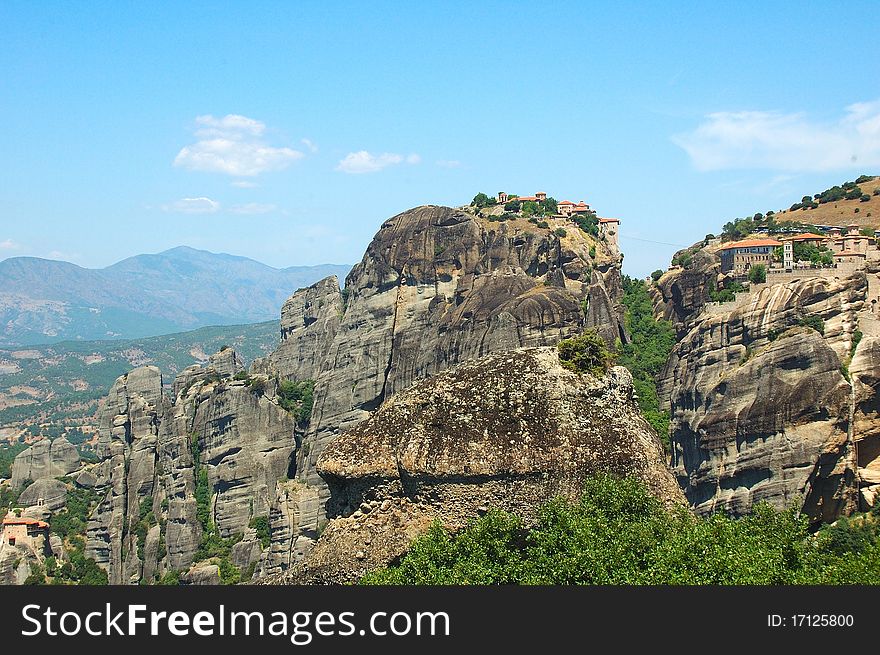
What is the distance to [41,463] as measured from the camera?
295ft

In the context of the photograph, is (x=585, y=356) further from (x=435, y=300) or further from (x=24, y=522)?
(x=24, y=522)

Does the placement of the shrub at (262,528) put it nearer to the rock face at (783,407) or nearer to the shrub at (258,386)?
the shrub at (258,386)

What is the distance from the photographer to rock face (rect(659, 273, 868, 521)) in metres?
48.6

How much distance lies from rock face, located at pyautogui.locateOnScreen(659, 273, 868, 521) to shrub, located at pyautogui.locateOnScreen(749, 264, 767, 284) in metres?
5.96

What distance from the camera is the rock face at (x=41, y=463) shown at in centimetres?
8956

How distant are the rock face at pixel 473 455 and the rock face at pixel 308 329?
248 ft

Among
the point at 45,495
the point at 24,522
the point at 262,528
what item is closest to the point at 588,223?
the point at 262,528

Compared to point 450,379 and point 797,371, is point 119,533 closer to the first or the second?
point 797,371

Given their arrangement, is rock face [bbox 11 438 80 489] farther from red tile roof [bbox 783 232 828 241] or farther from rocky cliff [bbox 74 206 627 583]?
red tile roof [bbox 783 232 828 241]

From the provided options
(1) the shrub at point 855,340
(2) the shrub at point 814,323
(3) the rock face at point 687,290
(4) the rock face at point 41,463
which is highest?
(3) the rock face at point 687,290

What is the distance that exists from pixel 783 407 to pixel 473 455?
3710cm

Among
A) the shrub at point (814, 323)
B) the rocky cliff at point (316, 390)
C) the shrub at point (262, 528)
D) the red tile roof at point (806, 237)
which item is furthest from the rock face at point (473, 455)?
the red tile roof at point (806, 237)

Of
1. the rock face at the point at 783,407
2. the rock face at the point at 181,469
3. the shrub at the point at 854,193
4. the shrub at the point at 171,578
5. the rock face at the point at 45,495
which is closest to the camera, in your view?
the rock face at the point at 783,407

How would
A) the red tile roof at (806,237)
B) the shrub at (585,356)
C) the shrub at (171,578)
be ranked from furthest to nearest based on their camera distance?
the red tile roof at (806,237) → the shrub at (171,578) → the shrub at (585,356)
